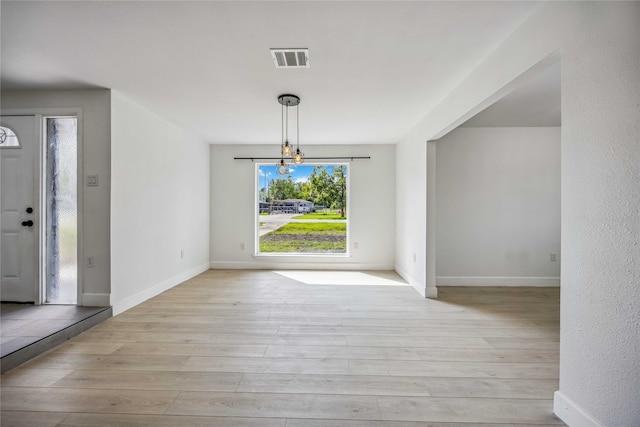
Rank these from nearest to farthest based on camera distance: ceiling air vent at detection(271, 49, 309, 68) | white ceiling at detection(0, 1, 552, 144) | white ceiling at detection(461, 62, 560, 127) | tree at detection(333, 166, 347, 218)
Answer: white ceiling at detection(0, 1, 552, 144)
ceiling air vent at detection(271, 49, 309, 68)
white ceiling at detection(461, 62, 560, 127)
tree at detection(333, 166, 347, 218)

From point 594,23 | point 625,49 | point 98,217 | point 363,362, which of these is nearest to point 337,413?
point 363,362

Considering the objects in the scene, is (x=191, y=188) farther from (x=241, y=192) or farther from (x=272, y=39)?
(x=272, y=39)

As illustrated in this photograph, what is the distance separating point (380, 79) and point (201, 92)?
1.88 meters

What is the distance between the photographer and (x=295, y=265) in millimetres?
5617

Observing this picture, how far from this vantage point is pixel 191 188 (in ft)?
16.1

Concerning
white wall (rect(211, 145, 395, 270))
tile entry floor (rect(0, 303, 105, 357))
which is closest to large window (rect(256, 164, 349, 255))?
white wall (rect(211, 145, 395, 270))

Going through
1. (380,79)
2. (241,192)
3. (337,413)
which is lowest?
(337,413)

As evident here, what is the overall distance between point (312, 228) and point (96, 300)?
3561 millimetres

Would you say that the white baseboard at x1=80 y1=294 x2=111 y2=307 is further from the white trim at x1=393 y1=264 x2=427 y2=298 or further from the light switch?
the white trim at x1=393 y1=264 x2=427 y2=298

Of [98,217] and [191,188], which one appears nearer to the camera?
[98,217]

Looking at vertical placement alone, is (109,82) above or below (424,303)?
above

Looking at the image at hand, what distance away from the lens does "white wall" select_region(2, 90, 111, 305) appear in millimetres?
3129

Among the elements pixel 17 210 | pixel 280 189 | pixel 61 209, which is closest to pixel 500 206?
pixel 280 189

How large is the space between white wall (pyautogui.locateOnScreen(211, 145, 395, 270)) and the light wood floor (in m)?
2.00
